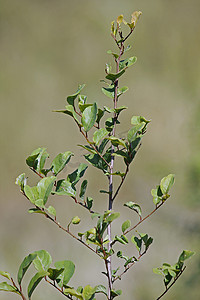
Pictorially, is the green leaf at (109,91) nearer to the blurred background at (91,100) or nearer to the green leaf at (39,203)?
the green leaf at (39,203)

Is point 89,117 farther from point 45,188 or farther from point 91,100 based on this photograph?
point 91,100

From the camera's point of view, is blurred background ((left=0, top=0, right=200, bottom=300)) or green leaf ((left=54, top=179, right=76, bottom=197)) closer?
green leaf ((left=54, top=179, right=76, bottom=197))

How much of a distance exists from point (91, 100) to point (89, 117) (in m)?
0.46

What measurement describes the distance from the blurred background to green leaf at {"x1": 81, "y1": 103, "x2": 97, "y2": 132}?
1.41 ft

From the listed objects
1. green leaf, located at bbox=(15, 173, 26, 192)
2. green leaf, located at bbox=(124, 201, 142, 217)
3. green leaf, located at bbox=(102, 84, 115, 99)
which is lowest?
green leaf, located at bbox=(15, 173, 26, 192)

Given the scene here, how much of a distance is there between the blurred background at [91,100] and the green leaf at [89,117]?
0.43 m

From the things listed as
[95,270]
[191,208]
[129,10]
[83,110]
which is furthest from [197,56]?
[83,110]

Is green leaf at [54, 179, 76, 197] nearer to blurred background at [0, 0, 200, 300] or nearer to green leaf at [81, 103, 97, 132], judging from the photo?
green leaf at [81, 103, 97, 132]

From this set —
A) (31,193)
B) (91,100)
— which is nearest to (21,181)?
(31,193)

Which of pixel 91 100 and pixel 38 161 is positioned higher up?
pixel 91 100

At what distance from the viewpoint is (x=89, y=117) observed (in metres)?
0.23

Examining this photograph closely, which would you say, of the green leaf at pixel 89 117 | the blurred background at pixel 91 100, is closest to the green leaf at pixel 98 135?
the green leaf at pixel 89 117

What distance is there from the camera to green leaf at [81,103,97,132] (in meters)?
0.23

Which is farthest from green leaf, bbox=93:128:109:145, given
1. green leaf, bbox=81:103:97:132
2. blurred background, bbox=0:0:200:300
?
blurred background, bbox=0:0:200:300
